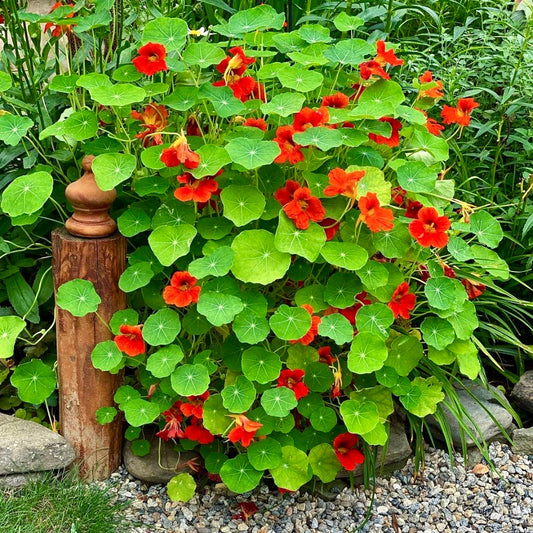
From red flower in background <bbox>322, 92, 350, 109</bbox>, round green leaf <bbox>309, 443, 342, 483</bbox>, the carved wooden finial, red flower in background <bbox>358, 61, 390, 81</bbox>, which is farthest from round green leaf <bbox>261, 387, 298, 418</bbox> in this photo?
red flower in background <bbox>358, 61, 390, 81</bbox>

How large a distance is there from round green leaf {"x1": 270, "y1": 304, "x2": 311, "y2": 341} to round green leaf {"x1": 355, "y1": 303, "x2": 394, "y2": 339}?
0.57 feet

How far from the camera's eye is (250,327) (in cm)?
209

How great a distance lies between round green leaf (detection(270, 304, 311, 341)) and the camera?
81.4 inches

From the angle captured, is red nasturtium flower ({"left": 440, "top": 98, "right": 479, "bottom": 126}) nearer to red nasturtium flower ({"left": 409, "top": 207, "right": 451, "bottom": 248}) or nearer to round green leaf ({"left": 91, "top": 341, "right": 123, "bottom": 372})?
red nasturtium flower ({"left": 409, "top": 207, "right": 451, "bottom": 248})

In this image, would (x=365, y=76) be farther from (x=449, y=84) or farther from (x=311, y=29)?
(x=449, y=84)

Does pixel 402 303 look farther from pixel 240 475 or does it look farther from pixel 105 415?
→ pixel 105 415

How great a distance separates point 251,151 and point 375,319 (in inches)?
23.1

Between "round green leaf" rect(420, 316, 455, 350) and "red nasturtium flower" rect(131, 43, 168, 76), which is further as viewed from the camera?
"round green leaf" rect(420, 316, 455, 350)

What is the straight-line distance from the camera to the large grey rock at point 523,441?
280 cm

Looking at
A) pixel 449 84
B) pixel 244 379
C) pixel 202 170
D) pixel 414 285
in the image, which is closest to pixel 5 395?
pixel 244 379

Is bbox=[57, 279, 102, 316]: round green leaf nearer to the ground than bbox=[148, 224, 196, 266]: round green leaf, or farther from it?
nearer to the ground

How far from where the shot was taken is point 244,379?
2.14 meters

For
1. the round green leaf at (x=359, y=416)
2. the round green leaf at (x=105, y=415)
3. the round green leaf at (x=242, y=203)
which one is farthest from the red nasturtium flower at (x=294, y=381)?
the round green leaf at (x=105, y=415)

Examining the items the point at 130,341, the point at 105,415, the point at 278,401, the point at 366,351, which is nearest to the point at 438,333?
the point at 366,351
